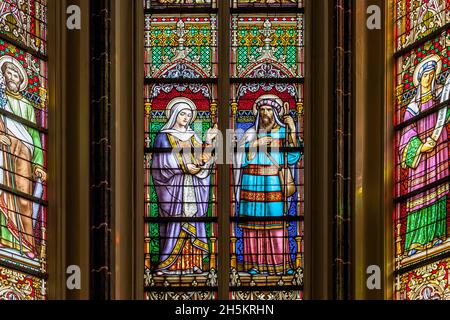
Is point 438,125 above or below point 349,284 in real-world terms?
above

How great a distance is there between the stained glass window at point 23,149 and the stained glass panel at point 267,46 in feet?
4.19

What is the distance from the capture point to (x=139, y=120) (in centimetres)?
1634

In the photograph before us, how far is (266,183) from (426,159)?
1.12 metres

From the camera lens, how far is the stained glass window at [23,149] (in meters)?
15.7

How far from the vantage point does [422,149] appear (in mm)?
15875

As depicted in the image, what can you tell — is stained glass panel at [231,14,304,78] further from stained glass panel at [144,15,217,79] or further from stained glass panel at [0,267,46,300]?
stained glass panel at [0,267,46,300]

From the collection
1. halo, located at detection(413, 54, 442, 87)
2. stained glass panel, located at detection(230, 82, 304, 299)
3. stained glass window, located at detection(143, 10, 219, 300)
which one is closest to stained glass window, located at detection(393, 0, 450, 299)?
halo, located at detection(413, 54, 442, 87)

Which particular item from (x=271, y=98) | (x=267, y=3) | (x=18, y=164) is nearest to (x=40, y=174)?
(x=18, y=164)

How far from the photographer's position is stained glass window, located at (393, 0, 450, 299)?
51.3 ft

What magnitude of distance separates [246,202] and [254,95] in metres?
0.71

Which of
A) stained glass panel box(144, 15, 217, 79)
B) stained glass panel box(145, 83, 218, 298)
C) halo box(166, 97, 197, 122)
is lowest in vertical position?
stained glass panel box(145, 83, 218, 298)
